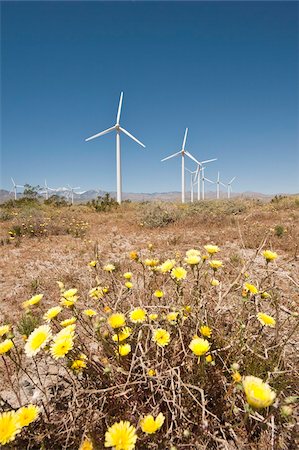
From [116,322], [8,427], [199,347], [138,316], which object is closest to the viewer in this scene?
[8,427]

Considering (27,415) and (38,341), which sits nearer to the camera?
(27,415)

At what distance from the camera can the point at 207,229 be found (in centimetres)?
870

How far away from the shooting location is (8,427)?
1.00m

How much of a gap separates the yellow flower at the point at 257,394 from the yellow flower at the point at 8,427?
893 millimetres

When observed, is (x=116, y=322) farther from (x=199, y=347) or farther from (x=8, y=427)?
(x=8, y=427)

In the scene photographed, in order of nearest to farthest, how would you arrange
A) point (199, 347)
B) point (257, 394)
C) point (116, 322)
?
point (257, 394) < point (199, 347) < point (116, 322)

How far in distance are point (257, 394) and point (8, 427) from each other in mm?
978

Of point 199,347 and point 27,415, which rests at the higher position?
point 199,347

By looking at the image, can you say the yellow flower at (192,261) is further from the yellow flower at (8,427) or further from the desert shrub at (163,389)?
the yellow flower at (8,427)

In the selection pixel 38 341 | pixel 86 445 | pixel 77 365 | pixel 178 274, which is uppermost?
pixel 178 274

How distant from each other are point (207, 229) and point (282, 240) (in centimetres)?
284

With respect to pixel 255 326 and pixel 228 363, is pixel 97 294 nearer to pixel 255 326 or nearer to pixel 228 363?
pixel 228 363

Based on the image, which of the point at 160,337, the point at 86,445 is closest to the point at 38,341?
the point at 86,445

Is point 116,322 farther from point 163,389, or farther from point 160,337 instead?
point 163,389
